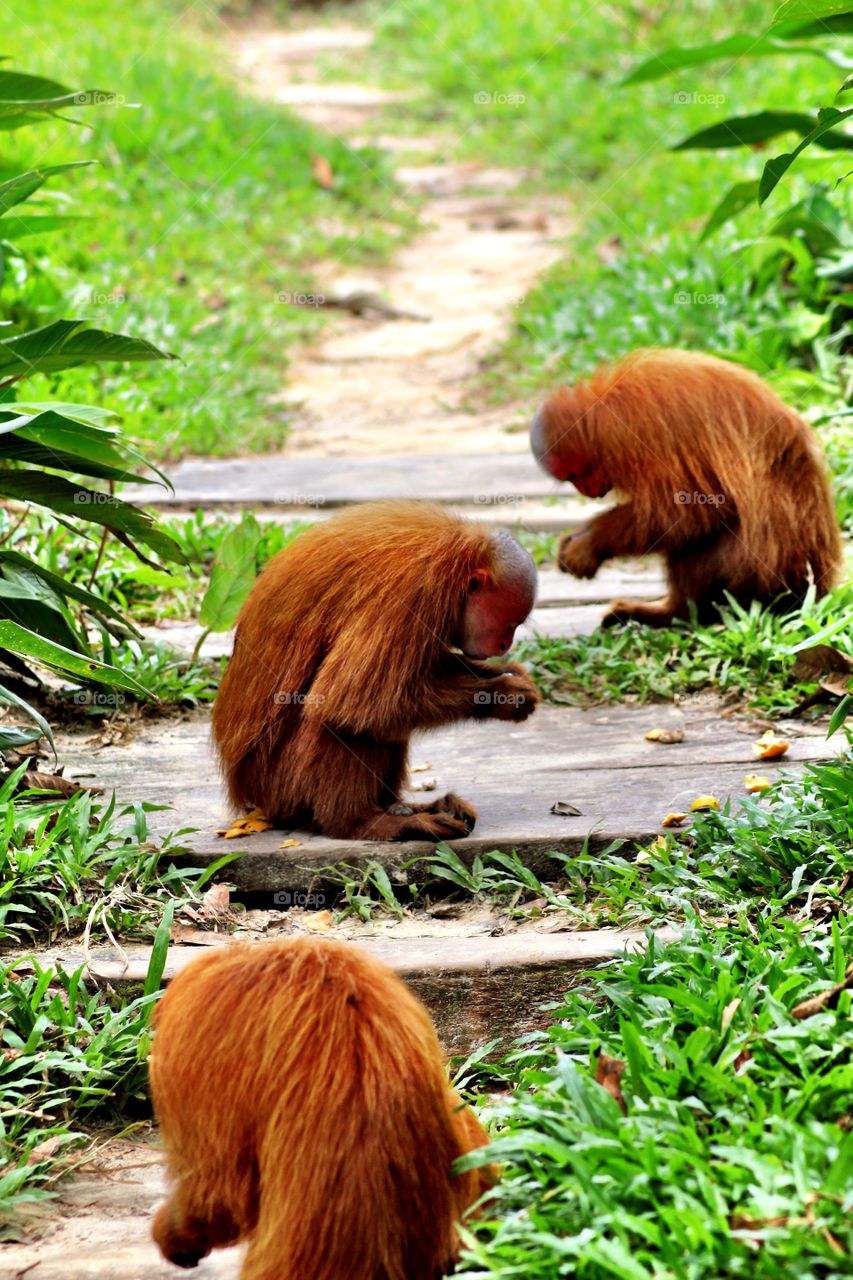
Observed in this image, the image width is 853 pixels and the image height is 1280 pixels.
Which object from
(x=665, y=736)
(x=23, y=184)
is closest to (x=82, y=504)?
(x=23, y=184)

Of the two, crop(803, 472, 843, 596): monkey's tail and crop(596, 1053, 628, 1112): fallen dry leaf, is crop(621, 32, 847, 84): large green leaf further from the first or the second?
crop(596, 1053, 628, 1112): fallen dry leaf

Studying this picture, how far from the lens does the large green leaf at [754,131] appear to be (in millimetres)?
7180

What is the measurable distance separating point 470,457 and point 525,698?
376cm

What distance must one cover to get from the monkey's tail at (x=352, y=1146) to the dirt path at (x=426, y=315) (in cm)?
601

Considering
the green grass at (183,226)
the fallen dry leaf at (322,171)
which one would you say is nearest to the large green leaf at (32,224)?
the green grass at (183,226)

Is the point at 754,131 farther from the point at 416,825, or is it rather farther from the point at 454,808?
the point at 416,825

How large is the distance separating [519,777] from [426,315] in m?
7.02

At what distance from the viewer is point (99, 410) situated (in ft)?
16.0

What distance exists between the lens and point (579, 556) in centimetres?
604

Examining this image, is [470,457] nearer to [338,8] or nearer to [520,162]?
[520,162]

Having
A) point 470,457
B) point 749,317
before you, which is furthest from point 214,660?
point 749,317

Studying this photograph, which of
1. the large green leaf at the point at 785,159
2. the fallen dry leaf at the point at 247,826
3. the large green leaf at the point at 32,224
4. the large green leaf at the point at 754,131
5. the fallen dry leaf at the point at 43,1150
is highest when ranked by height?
the large green leaf at the point at 754,131

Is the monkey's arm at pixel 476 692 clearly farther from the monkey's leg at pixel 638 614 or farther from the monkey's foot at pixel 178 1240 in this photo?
the monkey's foot at pixel 178 1240

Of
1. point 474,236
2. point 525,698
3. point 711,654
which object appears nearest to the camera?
point 525,698
